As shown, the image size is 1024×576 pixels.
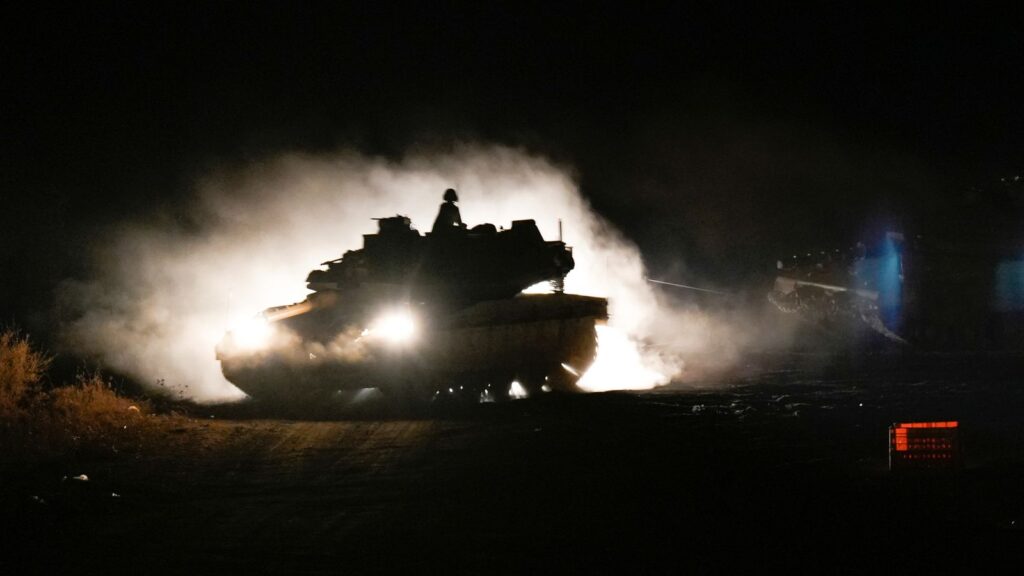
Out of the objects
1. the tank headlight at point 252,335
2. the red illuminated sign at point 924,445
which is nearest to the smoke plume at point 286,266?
the tank headlight at point 252,335

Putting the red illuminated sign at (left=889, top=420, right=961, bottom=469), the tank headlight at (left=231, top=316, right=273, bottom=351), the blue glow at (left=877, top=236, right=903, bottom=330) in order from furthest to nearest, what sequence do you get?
the blue glow at (left=877, top=236, right=903, bottom=330)
the tank headlight at (left=231, top=316, right=273, bottom=351)
the red illuminated sign at (left=889, top=420, right=961, bottom=469)

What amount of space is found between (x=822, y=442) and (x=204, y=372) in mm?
10184

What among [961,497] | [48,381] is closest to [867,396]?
[961,497]

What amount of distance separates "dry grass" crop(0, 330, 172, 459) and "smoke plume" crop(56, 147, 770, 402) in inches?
90.3

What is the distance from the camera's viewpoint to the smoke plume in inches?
623

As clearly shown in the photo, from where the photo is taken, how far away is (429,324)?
40.0 feet

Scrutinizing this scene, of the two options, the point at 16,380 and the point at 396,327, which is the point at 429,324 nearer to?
the point at 396,327

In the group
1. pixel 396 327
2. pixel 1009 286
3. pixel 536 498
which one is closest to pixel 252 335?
pixel 396 327

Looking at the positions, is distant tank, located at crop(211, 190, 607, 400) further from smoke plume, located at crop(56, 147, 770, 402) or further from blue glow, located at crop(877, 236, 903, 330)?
blue glow, located at crop(877, 236, 903, 330)

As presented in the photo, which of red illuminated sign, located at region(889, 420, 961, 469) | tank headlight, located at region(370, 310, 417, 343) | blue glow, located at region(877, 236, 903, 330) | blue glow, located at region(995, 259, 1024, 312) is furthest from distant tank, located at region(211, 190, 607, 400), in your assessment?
blue glow, located at region(995, 259, 1024, 312)

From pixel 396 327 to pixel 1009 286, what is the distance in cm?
1737

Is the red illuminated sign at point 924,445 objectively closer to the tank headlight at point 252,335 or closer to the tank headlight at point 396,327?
the tank headlight at point 396,327

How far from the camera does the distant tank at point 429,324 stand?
1183 cm

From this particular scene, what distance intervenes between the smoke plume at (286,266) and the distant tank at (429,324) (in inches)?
70.7
